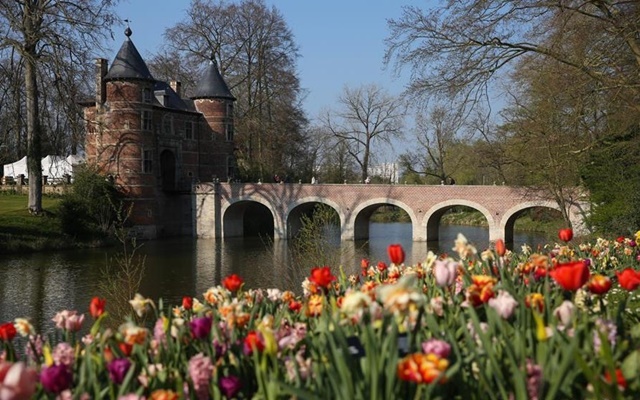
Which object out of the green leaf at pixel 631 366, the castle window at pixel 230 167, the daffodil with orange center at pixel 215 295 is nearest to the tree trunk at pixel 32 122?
the castle window at pixel 230 167

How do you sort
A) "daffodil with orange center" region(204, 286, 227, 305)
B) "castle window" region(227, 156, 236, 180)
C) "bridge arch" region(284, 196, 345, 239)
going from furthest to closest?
1. "castle window" region(227, 156, 236, 180)
2. "bridge arch" region(284, 196, 345, 239)
3. "daffodil with orange center" region(204, 286, 227, 305)

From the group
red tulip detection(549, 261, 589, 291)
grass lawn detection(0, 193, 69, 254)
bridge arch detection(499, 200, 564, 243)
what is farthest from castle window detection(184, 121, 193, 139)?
red tulip detection(549, 261, 589, 291)

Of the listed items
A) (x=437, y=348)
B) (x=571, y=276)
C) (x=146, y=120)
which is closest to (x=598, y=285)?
(x=571, y=276)

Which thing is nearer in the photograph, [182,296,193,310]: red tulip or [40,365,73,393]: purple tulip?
[40,365,73,393]: purple tulip

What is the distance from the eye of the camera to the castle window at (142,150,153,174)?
2608 cm

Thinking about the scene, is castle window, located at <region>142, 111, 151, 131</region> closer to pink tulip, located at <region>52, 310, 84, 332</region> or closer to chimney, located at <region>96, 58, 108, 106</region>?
chimney, located at <region>96, 58, 108, 106</region>

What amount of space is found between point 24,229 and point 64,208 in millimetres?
1742

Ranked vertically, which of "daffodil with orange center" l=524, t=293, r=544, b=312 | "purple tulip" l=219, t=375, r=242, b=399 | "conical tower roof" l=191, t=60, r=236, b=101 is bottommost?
"purple tulip" l=219, t=375, r=242, b=399

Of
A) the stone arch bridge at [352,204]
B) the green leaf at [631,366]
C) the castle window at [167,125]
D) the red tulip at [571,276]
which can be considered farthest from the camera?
the castle window at [167,125]

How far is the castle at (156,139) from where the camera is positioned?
998 inches

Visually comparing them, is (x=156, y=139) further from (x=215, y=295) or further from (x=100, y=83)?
(x=215, y=295)

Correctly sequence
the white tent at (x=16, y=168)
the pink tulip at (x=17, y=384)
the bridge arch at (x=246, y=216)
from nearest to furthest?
the pink tulip at (x=17, y=384)
the bridge arch at (x=246, y=216)
the white tent at (x=16, y=168)

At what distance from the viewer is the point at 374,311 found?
82.4 inches

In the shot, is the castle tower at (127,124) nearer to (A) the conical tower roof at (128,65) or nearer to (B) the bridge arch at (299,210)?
(A) the conical tower roof at (128,65)
